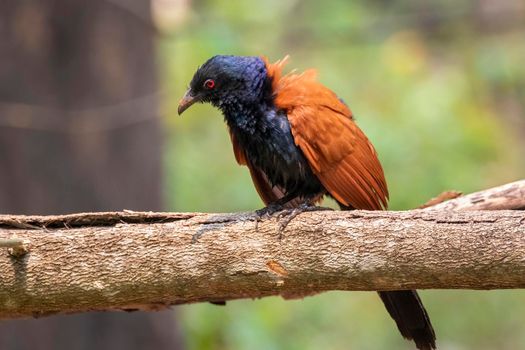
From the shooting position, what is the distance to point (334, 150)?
11.6ft

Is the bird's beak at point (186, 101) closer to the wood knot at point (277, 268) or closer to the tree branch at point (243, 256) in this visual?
the tree branch at point (243, 256)

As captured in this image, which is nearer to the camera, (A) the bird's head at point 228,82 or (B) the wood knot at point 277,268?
(B) the wood knot at point 277,268

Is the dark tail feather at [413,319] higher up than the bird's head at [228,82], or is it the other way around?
the bird's head at [228,82]

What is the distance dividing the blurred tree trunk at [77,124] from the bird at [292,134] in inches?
72.9

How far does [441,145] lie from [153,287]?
4067 millimetres

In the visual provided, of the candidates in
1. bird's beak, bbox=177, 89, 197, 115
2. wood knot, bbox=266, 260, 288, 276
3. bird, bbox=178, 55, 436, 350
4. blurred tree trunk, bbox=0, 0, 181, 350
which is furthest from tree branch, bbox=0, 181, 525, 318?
blurred tree trunk, bbox=0, 0, 181, 350

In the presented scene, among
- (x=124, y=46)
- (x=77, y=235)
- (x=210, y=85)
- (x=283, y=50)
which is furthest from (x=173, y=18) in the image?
(x=77, y=235)

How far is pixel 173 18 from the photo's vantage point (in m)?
8.78

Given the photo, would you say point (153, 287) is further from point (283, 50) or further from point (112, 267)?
point (283, 50)

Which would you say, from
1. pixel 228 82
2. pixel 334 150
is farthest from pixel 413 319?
pixel 228 82

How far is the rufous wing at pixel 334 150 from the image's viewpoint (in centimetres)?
352

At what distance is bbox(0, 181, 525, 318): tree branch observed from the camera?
2.65 m

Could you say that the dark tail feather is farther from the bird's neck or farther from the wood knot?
the bird's neck

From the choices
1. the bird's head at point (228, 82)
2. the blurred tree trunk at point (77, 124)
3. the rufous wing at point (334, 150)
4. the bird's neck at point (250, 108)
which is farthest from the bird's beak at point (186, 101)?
→ the blurred tree trunk at point (77, 124)
